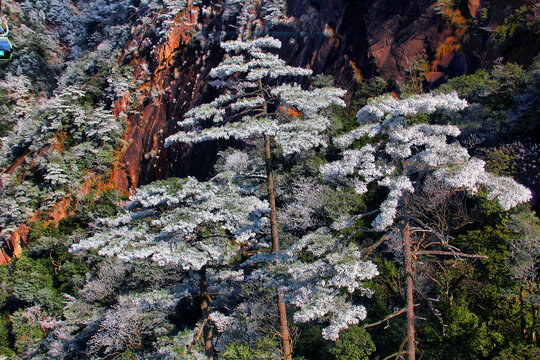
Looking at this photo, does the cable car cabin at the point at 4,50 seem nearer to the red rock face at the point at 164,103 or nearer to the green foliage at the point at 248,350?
the green foliage at the point at 248,350

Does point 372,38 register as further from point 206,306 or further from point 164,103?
point 206,306

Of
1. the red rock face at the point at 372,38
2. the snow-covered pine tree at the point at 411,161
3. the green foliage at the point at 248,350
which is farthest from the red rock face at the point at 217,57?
the snow-covered pine tree at the point at 411,161

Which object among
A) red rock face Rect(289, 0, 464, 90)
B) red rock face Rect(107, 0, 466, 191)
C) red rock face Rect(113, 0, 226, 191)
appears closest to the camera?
red rock face Rect(289, 0, 464, 90)

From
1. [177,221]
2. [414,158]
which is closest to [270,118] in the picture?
[177,221]

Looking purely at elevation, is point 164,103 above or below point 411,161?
below

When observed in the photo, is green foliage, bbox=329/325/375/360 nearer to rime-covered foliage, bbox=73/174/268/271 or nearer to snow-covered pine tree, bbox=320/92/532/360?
snow-covered pine tree, bbox=320/92/532/360

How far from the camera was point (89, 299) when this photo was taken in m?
18.2

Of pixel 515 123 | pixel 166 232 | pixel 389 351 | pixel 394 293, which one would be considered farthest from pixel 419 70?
pixel 166 232

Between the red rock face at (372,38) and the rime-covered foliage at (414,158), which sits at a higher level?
the red rock face at (372,38)

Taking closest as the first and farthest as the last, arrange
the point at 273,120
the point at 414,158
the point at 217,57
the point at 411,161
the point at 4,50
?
the point at 411,161, the point at 414,158, the point at 4,50, the point at 273,120, the point at 217,57

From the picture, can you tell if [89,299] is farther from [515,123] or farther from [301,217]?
[515,123]

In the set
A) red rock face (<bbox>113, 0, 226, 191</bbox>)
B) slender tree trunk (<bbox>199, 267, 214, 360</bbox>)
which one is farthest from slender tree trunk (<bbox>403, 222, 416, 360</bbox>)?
red rock face (<bbox>113, 0, 226, 191</bbox>)

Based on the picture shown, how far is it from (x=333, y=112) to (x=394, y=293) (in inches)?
372

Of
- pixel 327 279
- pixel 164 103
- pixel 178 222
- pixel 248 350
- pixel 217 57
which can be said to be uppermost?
pixel 217 57
